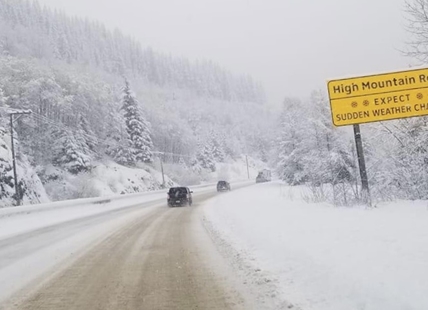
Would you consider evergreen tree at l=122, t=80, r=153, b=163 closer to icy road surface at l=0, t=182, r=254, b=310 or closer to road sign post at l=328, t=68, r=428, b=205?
icy road surface at l=0, t=182, r=254, b=310

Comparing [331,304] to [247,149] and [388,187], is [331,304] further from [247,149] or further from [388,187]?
[247,149]

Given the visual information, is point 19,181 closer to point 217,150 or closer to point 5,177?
point 5,177

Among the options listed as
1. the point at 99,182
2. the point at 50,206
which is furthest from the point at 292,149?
the point at 50,206

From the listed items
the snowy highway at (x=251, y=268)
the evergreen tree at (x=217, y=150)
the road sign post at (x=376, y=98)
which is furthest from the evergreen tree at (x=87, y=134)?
the evergreen tree at (x=217, y=150)

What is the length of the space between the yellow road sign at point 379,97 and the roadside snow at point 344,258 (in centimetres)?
373

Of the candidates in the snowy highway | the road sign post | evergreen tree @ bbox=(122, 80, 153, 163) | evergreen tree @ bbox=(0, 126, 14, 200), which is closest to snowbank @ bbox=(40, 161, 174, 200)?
evergreen tree @ bbox=(122, 80, 153, 163)

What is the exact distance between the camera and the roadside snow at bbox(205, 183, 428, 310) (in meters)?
4.75

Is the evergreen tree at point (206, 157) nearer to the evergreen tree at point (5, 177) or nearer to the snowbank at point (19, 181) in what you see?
the snowbank at point (19, 181)

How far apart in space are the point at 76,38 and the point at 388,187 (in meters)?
130

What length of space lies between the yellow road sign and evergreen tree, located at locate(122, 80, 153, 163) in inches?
2119

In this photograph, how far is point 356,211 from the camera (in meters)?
12.1

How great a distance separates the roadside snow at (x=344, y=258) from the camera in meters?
4.75

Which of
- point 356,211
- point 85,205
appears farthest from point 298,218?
point 85,205

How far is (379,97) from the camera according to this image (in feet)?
46.9
